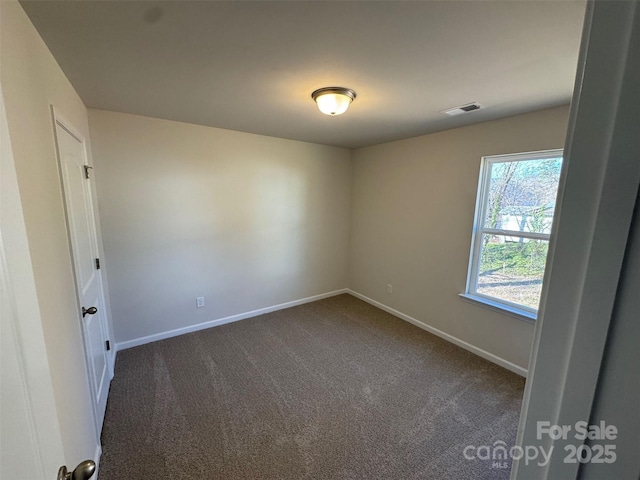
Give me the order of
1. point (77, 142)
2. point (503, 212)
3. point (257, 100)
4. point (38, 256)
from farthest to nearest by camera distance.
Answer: point (503, 212) < point (257, 100) < point (77, 142) < point (38, 256)

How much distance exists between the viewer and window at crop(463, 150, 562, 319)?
7.96 feet

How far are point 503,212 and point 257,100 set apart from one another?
2.49 meters

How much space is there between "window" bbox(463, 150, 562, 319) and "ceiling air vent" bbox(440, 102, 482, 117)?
2.01 feet

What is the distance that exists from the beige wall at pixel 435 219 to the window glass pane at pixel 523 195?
17cm

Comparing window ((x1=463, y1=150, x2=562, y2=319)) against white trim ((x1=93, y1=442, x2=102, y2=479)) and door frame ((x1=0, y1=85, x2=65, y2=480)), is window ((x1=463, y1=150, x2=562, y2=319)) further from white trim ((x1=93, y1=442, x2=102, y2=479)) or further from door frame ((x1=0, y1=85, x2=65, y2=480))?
white trim ((x1=93, y1=442, x2=102, y2=479))

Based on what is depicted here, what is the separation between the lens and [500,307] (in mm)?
2689

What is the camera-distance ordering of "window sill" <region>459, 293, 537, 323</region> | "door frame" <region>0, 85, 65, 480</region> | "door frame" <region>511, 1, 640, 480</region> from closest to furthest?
"door frame" <region>511, 1, 640, 480</region>
"door frame" <region>0, 85, 65, 480</region>
"window sill" <region>459, 293, 537, 323</region>

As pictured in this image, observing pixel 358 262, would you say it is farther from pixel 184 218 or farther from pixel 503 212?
pixel 184 218

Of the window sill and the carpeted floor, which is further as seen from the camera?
the window sill

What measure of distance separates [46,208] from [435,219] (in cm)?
322

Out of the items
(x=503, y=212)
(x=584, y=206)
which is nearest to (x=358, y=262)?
(x=503, y=212)

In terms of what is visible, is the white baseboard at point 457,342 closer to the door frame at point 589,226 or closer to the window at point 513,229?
the window at point 513,229

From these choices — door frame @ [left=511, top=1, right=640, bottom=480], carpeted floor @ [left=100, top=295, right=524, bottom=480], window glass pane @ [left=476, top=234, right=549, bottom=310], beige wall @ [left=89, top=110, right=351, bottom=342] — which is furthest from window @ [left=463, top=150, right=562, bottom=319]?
door frame @ [left=511, top=1, right=640, bottom=480]

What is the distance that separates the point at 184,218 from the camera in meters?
3.03
